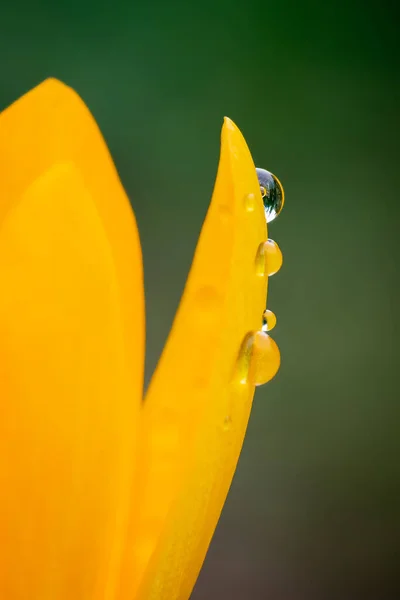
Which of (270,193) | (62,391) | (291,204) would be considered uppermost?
(291,204)

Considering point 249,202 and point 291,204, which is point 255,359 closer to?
point 249,202

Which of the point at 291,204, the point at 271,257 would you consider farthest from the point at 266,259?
the point at 291,204

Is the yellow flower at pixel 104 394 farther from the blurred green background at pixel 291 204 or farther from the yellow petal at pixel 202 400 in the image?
the blurred green background at pixel 291 204

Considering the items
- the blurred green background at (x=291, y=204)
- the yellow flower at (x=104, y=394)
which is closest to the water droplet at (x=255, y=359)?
the yellow flower at (x=104, y=394)

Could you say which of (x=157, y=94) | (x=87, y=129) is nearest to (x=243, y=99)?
(x=157, y=94)

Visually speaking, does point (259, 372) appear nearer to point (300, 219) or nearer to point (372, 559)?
point (300, 219)

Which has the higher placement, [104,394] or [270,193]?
[270,193]
